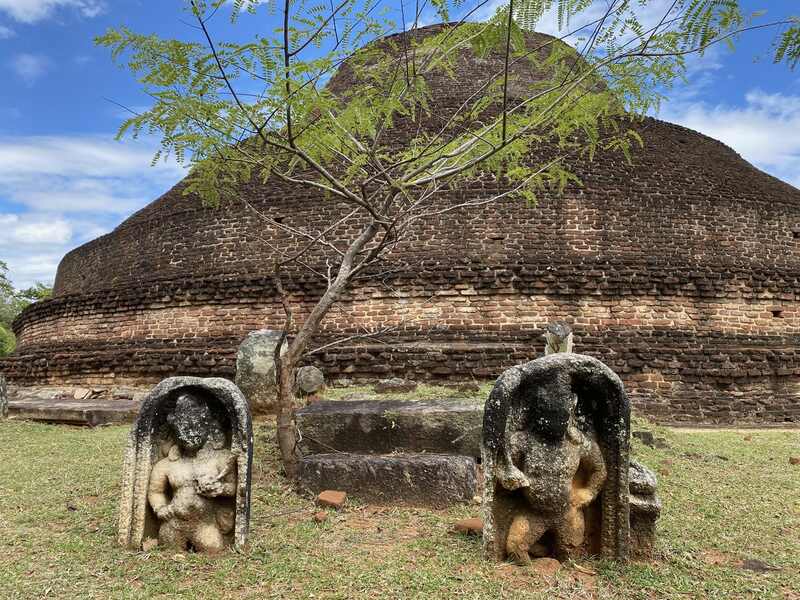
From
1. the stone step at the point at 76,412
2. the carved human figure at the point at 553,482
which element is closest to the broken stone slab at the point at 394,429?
the carved human figure at the point at 553,482

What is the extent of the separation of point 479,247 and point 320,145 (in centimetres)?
637

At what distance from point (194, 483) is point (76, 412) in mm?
6232

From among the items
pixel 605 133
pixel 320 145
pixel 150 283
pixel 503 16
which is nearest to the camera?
pixel 503 16

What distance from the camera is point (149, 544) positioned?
3.57 meters

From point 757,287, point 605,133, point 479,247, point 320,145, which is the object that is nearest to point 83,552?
point 320,145

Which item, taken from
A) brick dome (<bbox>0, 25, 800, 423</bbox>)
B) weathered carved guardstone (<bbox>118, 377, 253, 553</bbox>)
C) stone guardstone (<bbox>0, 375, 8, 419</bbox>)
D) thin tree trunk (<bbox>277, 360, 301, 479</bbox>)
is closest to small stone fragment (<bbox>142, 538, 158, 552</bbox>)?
weathered carved guardstone (<bbox>118, 377, 253, 553</bbox>)

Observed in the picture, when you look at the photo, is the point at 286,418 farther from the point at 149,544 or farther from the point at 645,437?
the point at 645,437

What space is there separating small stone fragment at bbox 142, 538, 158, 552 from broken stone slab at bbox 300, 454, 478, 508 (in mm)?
1392

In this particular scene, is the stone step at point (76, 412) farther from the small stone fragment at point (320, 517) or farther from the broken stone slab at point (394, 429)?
the small stone fragment at point (320, 517)

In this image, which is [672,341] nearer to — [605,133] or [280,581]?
[605,133]

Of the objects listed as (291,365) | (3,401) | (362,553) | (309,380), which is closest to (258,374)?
(309,380)

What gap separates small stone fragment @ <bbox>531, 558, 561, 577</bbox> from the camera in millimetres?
3202

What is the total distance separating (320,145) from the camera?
190 inches

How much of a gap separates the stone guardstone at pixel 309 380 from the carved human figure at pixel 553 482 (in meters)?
5.67
